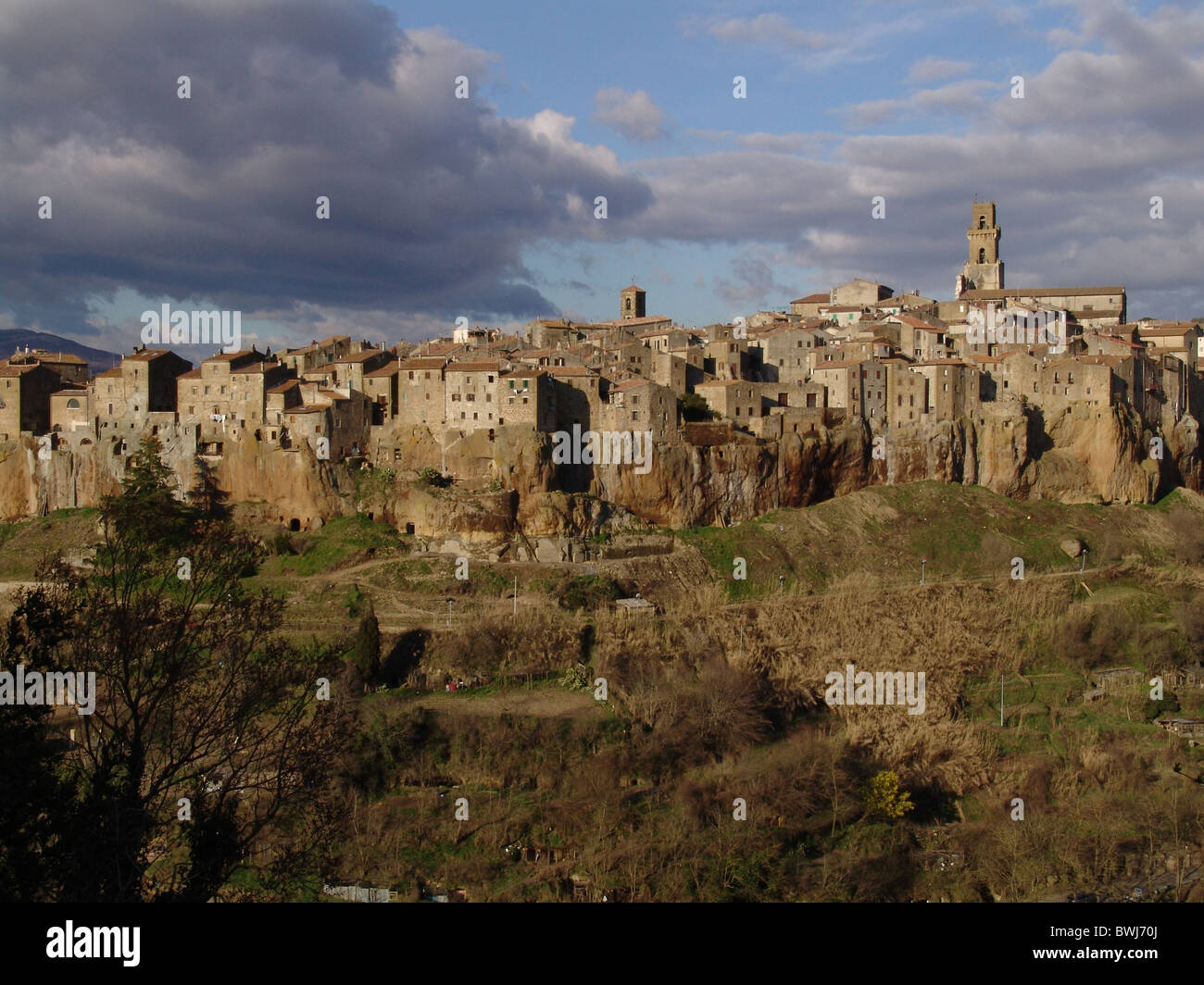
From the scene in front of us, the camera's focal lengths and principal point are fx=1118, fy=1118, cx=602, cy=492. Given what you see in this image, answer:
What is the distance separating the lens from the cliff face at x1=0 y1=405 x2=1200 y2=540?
47.4 m

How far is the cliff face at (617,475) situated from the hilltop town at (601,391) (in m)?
0.32

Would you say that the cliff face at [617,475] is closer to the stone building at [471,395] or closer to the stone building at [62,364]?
the stone building at [471,395]

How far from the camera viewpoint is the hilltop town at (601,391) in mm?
50031

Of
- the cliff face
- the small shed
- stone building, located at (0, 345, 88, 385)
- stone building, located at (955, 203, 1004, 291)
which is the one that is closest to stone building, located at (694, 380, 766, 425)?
the cliff face

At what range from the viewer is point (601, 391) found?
51688 mm

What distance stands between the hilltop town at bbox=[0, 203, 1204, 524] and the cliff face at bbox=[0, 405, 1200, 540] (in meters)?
0.32

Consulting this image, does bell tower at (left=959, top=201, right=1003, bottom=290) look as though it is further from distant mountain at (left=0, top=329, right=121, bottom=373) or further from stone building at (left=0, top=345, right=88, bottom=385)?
distant mountain at (left=0, top=329, right=121, bottom=373)

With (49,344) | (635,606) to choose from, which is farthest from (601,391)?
(49,344)

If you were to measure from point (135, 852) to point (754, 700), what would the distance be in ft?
89.1

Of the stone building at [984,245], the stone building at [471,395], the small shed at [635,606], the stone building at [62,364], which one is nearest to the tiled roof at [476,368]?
the stone building at [471,395]

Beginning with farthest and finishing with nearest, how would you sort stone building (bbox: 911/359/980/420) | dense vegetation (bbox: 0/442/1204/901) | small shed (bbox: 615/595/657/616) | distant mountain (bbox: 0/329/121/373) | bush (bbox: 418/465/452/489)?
distant mountain (bbox: 0/329/121/373)
stone building (bbox: 911/359/980/420)
bush (bbox: 418/465/452/489)
small shed (bbox: 615/595/657/616)
dense vegetation (bbox: 0/442/1204/901)

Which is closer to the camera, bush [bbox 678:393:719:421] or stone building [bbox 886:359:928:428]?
bush [bbox 678:393:719:421]

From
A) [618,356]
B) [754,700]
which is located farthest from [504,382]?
[754,700]

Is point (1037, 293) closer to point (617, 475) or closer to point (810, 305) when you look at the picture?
point (810, 305)
